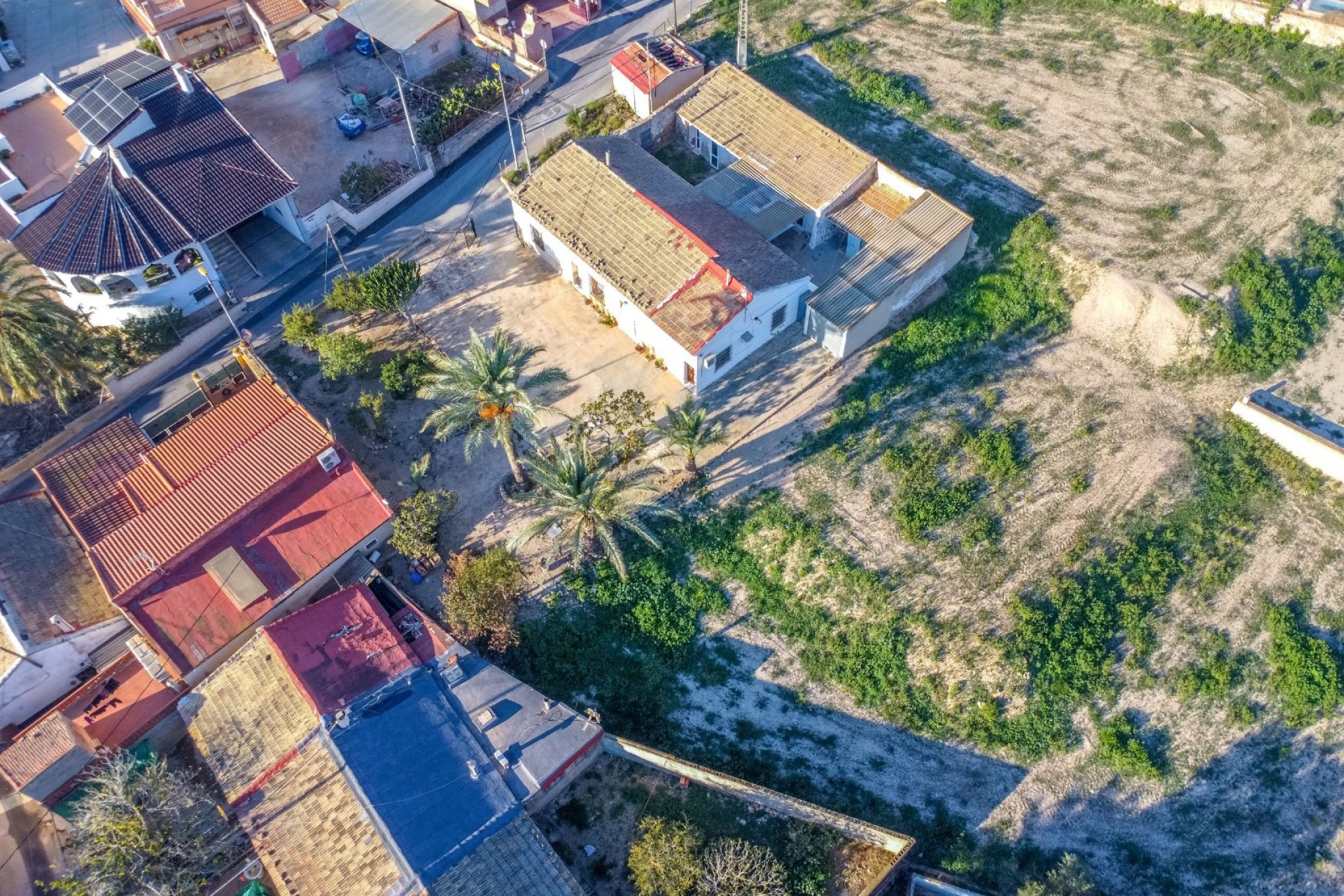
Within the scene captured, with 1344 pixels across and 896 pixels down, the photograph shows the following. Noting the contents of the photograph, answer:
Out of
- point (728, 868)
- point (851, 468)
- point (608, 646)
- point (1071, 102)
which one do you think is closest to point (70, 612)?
point (608, 646)

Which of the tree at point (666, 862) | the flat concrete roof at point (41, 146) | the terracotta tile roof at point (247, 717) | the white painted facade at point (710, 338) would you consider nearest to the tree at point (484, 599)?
the terracotta tile roof at point (247, 717)

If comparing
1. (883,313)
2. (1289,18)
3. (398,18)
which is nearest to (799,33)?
(883,313)

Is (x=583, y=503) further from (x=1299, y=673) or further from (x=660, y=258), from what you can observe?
A: (x=1299, y=673)

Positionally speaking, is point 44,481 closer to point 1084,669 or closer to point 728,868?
point 728,868

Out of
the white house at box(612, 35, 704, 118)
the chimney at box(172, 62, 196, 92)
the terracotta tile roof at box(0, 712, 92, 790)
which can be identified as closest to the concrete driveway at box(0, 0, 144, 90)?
the chimney at box(172, 62, 196, 92)

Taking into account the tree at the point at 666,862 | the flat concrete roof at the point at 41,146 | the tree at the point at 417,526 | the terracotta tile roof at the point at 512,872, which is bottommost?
the tree at the point at 666,862

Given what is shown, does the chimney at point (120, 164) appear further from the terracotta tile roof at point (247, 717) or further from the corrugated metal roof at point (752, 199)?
the corrugated metal roof at point (752, 199)

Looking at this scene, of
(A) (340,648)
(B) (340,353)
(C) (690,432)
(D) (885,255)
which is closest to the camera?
(A) (340,648)
